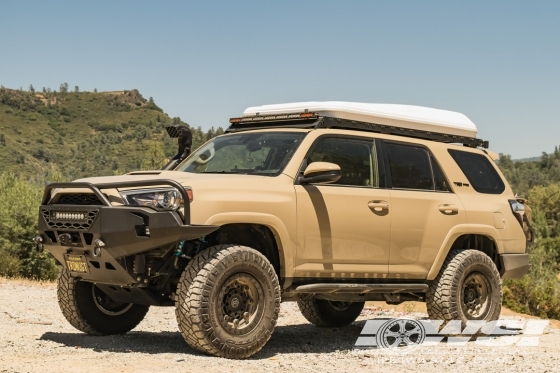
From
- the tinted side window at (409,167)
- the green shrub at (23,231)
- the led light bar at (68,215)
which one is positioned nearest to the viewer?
the led light bar at (68,215)

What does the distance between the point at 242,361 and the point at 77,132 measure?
11780 centimetres

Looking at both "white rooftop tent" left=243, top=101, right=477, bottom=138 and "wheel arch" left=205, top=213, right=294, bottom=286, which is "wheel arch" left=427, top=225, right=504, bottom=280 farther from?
"wheel arch" left=205, top=213, right=294, bottom=286

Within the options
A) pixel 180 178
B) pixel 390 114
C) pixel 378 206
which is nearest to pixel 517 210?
pixel 390 114

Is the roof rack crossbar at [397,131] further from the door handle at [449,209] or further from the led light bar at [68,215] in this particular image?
the led light bar at [68,215]

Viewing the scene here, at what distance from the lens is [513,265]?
31.1 feet

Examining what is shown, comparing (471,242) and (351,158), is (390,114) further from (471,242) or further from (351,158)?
(471,242)

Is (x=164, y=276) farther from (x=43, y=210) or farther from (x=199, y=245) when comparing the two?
(x=43, y=210)

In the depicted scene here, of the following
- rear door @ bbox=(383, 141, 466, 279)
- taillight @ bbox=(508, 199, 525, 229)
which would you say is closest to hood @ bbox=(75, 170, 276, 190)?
rear door @ bbox=(383, 141, 466, 279)

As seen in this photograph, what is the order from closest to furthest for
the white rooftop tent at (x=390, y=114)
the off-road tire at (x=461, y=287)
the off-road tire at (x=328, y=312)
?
the white rooftop tent at (x=390, y=114)
the off-road tire at (x=461, y=287)
the off-road tire at (x=328, y=312)

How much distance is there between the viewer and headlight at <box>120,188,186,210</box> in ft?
21.1

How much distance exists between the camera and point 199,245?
22.8 feet

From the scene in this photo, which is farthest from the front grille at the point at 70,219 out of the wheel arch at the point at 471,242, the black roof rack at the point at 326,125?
the wheel arch at the point at 471,242

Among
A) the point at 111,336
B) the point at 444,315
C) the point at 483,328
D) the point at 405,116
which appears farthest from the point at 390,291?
the point at 111,336

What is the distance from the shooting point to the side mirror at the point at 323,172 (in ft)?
23.3
